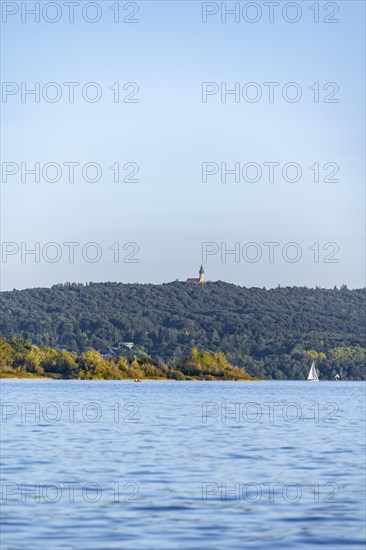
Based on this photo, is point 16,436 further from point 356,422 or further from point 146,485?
point 356,422

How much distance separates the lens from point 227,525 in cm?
2389

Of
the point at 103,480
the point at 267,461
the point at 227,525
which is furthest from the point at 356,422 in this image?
the point at 227,525

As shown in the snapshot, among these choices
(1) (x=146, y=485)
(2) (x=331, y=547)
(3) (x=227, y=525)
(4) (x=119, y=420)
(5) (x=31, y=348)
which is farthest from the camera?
(5) (x=31, y=348)

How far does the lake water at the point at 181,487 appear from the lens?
74.4 feet

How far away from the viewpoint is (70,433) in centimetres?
4922

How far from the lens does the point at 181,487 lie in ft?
98.3

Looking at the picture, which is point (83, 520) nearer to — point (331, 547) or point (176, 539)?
point (176, 539)

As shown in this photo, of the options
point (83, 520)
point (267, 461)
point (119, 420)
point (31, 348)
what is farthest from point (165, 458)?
point (31, 348)

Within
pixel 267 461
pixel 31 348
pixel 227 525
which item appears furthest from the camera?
pixel 31 348

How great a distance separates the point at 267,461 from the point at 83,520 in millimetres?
13862

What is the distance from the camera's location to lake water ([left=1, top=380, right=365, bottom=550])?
22688 millimetres

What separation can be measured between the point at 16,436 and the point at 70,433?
310cm

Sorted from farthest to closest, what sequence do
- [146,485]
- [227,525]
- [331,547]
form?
[146,485], [227,525], [331,547]

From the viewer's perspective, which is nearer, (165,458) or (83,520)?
(83,520)
